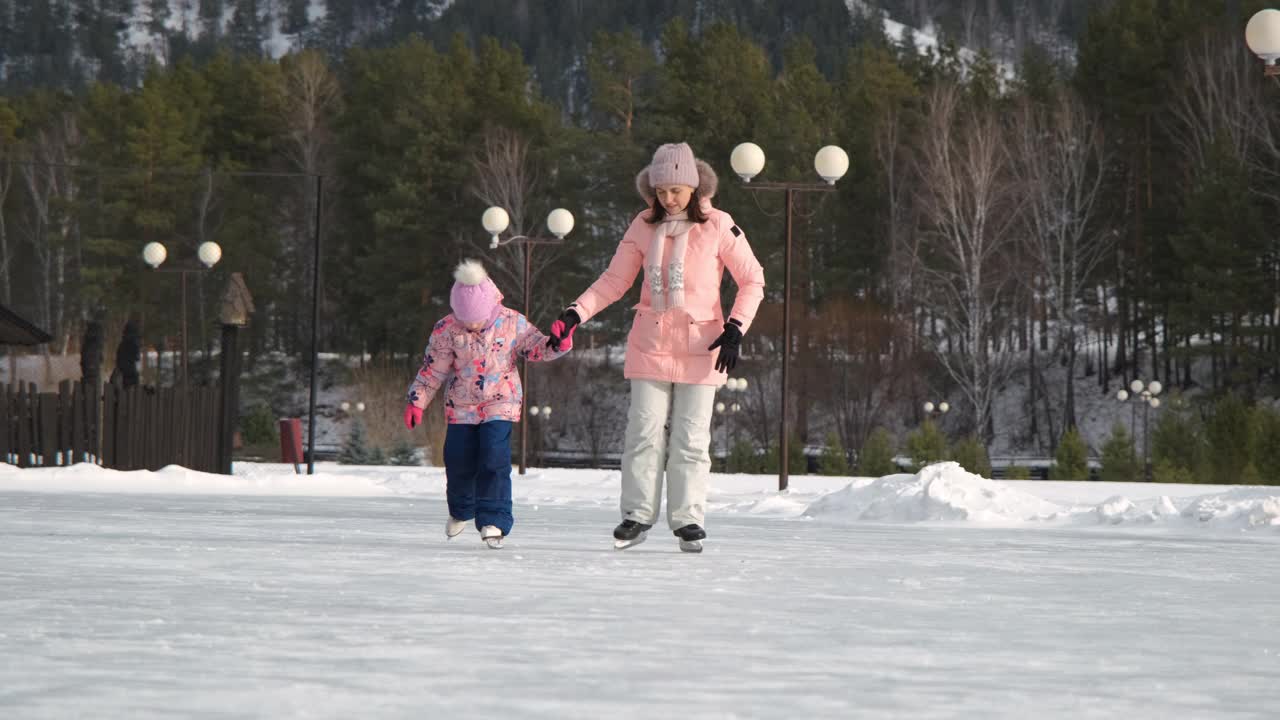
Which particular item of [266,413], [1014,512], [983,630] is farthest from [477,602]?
[266,413]

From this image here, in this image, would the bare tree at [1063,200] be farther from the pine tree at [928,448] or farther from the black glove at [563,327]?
the black glove at [563,327]

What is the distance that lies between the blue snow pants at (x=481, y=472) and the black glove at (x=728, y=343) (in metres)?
1.25

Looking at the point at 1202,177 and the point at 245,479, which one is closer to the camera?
the point at 245,479

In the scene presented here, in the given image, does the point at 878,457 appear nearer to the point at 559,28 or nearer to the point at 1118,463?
the point at 1118,463

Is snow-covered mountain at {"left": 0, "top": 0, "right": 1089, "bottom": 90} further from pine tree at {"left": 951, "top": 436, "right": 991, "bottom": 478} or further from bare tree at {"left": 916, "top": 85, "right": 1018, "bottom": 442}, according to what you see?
pine tree at {"left": 951, "top": 436, "right": 991, "bottom": 478}

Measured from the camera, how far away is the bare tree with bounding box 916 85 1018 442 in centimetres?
4634

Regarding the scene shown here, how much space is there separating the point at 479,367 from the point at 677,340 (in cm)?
110

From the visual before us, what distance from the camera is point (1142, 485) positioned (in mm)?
17406

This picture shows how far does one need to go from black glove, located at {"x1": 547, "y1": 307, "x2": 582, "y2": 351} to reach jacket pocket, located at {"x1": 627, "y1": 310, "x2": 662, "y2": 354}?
283mm

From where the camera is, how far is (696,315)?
28.0 feet

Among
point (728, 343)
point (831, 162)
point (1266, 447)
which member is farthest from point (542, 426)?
point (728, 343)

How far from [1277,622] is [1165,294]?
47481 mm

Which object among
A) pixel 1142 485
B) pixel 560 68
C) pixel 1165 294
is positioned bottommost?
pixel 1142 485

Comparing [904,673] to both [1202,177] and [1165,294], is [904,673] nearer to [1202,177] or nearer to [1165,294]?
[1202,177]
